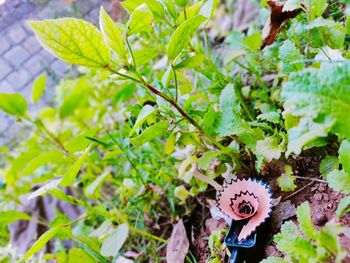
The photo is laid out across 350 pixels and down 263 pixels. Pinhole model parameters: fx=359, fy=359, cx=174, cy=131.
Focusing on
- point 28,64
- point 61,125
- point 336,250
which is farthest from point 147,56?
point 28,64

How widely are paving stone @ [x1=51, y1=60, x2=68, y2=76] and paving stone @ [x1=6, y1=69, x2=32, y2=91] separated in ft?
0.48

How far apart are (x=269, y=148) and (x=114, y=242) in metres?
0.38

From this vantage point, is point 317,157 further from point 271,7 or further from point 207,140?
point 271,7

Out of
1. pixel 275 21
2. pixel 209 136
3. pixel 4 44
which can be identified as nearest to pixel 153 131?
pixel 209 136

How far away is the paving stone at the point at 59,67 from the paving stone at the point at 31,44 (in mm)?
198

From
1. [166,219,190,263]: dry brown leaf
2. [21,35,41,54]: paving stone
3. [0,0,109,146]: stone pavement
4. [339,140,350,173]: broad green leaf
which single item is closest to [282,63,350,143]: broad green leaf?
[339,140,350,173]: broad green leaf

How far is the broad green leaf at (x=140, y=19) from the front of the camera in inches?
23.8

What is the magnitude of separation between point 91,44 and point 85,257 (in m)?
0.50

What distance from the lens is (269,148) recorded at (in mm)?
668

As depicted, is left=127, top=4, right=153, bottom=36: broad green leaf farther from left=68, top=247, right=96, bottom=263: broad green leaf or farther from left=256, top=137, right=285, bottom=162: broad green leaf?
left=68, top=247, right=96, bottom=263: broad green leaf

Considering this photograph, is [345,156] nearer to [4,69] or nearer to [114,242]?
[114,242]

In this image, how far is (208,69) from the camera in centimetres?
97

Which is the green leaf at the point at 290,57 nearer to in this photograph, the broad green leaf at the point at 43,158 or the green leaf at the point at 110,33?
the green leaf at the point at 110,33

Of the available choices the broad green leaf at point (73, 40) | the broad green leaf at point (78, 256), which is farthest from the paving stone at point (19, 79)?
the broad green leaf at point (73, 40)
